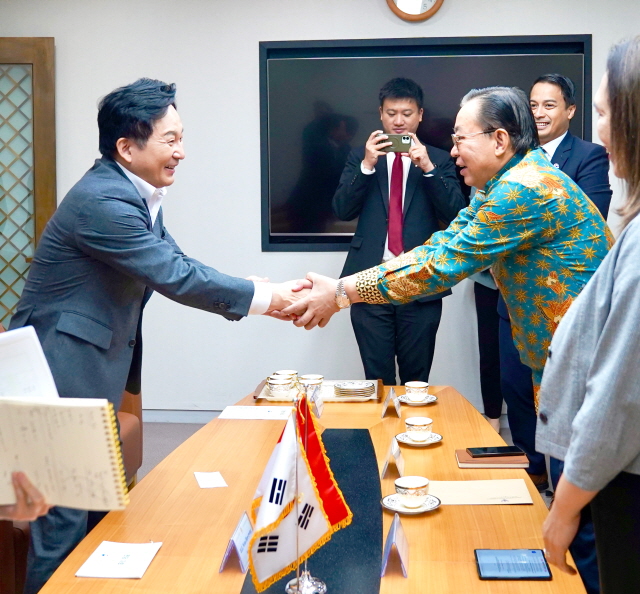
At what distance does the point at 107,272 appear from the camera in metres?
1.93

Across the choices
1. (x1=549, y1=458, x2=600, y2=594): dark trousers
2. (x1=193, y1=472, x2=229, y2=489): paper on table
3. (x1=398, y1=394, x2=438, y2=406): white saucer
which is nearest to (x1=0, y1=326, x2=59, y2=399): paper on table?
(x1=193, y1=472, x2=229, y2=489): paper on table

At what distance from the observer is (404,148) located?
3387 mm

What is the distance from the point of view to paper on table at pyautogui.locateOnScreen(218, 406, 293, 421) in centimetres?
218

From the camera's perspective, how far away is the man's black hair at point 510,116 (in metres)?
2.02

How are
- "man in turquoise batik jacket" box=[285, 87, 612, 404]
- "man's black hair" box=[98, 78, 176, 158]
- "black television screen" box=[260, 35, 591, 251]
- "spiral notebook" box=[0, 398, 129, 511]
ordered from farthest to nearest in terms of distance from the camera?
"black television screen" box=[260, 35, 591, 251]
"man's black hair" box=[98, 78, 176, 158]
"man in turquoise batik jacket" box=[285, 87, 612, 404]
"spiral notebook" box=[0, 398, 129, 511]

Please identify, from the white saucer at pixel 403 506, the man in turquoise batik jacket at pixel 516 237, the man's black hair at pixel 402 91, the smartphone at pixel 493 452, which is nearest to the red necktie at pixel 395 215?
the man's black hair at pixel 402 91

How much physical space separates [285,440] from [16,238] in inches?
136

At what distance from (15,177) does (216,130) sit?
3.76 feet

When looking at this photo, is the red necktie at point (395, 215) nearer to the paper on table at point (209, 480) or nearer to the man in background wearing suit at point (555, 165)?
the man in background wearing suit at point (555, 165)

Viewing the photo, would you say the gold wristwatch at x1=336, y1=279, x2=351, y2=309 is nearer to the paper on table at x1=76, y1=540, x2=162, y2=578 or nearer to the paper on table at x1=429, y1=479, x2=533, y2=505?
the paper on table at x1=429, y1=479, x2=533, y2=505

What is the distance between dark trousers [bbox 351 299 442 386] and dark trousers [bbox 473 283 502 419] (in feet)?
1.33

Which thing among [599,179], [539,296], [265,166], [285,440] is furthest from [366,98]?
[285,440]

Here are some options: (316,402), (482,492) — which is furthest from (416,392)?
(482,492)

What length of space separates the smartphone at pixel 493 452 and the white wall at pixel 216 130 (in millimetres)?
2289
